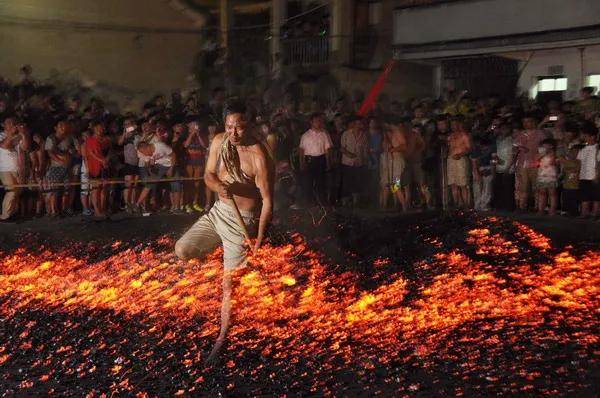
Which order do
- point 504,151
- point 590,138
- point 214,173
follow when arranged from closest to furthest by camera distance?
point 214,173 < point 590,138 < point 504,151

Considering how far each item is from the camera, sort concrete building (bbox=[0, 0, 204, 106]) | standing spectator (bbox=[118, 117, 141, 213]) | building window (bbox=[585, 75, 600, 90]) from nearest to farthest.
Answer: standing spectator (bbox=[118, 117, 141, 213]), building window (bbox=[585, 75, 600, 90]), concrete building (bbox=[0, 0, 204, 106])

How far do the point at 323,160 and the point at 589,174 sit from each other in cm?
402

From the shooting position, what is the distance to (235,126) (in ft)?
21.0

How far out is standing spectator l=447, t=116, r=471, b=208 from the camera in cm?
1242

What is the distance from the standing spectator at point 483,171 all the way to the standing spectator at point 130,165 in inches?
204

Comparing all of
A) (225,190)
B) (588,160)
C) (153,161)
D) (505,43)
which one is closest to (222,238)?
(225,190)

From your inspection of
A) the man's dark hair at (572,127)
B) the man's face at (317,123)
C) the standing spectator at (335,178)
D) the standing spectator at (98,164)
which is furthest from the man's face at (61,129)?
the man's dark hair at (572,127)

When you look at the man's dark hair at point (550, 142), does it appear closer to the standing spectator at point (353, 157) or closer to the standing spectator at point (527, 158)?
the standing spectator at point (527, 158)

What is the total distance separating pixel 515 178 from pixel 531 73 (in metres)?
6.77

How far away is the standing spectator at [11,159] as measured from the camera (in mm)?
11883

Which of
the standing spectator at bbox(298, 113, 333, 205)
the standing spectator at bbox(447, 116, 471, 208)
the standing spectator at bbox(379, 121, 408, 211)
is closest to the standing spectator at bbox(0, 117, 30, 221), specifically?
the standing spectator at bbox(298, 113, 333, 205)

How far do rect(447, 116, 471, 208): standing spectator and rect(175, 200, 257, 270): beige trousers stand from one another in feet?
20.2

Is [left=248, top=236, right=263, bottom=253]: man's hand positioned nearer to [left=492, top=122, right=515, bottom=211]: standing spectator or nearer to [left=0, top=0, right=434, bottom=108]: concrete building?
[left=492, top=122, right=515, bottom=211]: standing spectator

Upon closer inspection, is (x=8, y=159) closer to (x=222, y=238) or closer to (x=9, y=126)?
(x=9, y=126)
